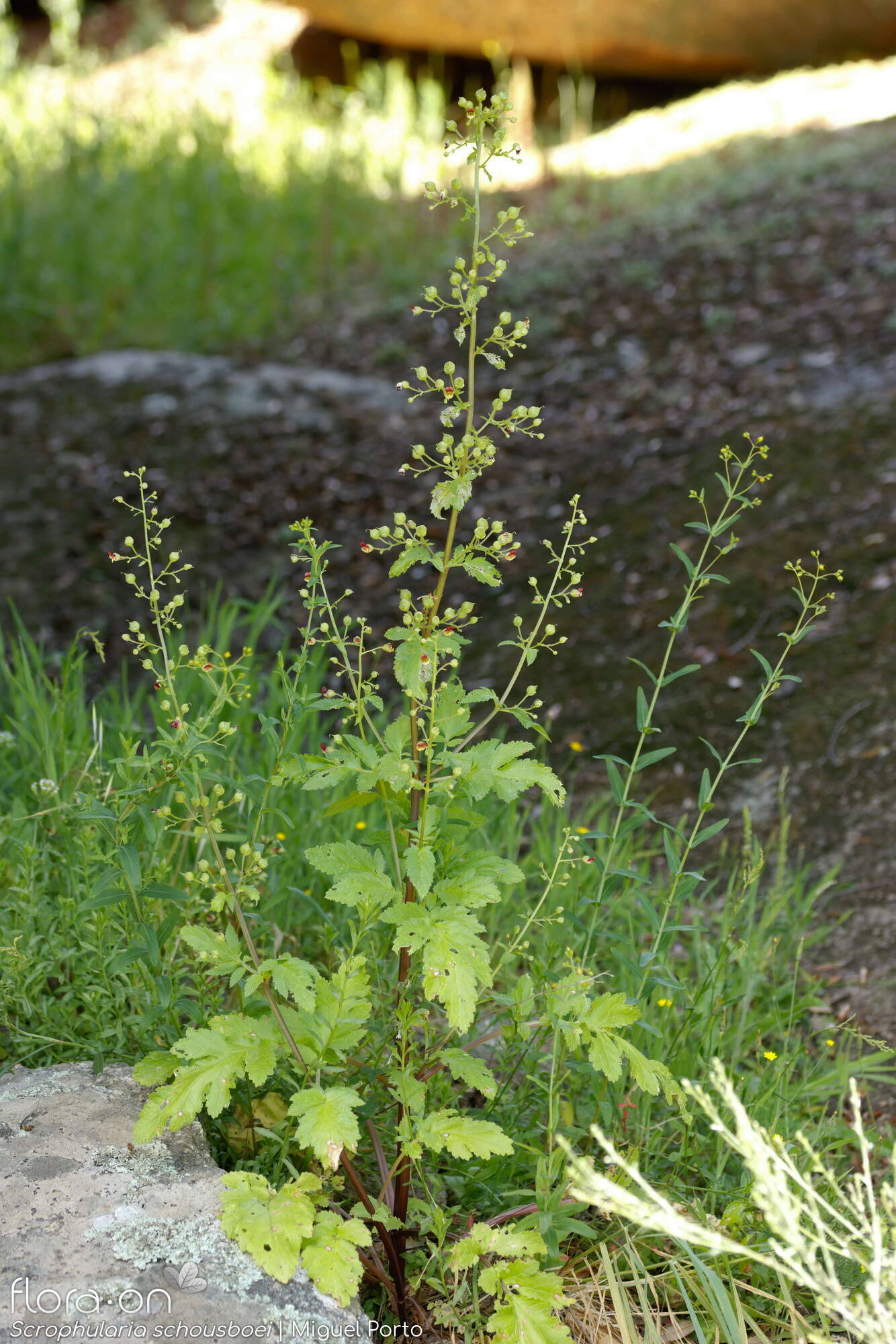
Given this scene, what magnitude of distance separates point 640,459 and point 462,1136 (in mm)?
4198

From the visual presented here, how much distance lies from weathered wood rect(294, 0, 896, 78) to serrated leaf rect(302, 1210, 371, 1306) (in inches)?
451

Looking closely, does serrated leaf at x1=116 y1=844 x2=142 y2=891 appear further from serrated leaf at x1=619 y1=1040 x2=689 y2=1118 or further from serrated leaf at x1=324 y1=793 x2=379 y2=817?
serrated leaf at x1=619 y1=1040 x2=689 y2=1118

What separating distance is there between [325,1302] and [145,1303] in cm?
24

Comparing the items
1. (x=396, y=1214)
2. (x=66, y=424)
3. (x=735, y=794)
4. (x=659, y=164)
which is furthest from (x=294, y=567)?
(x=659, y=164)

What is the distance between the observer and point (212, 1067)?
5.20 ft

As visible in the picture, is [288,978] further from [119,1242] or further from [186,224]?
[186,224]

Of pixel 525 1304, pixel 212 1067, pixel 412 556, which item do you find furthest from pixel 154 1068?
pixel 412 556

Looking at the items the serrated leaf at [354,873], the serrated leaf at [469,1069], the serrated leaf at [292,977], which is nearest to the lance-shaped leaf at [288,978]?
the serrated leaf at [292,977]

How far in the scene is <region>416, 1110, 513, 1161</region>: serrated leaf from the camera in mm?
1595

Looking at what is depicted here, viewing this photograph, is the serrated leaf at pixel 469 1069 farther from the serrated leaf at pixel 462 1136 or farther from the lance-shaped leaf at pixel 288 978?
the lance-shaped leaf at pixel 288 978

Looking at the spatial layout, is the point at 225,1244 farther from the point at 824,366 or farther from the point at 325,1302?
the point at 824,366

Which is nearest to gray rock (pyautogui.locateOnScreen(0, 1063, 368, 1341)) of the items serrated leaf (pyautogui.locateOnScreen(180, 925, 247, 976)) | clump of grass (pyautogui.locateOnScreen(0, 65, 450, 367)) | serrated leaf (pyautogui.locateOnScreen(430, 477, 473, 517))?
serrated leaf (pyautogui.locateOnScreen(180, 925, 247, 976))

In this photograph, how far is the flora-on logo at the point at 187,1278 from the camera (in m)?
1.52

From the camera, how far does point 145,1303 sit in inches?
58.7
